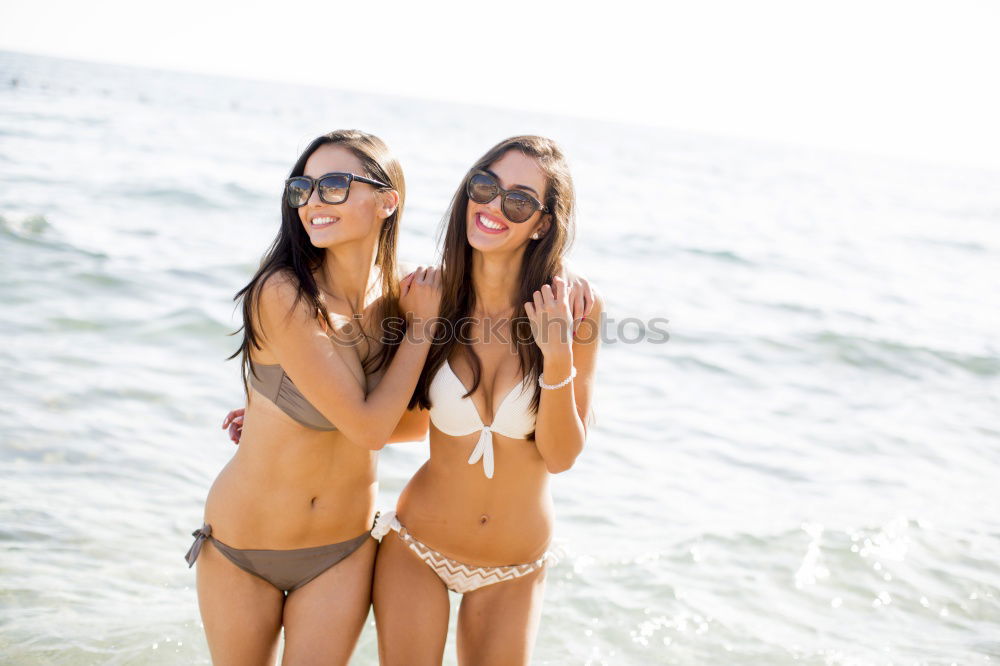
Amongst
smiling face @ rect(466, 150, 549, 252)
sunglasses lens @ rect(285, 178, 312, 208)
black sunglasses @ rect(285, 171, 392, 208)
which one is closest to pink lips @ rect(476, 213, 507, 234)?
smiling face @ rect(466, 150, 549, 252)

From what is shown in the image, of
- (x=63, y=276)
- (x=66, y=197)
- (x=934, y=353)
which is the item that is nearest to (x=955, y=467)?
(x=934, y=353)

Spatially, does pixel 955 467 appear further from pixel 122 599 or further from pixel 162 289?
pixel 162 289

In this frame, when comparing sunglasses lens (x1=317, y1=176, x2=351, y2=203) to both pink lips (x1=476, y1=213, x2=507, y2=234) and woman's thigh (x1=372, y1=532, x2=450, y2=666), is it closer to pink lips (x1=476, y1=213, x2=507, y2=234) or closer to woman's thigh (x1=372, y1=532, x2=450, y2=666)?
pink lips (x1=476, y1=213, x2=507, y2=234)

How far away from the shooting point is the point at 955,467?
28.6 feet

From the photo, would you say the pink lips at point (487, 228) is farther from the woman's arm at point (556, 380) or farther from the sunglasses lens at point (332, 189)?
the sunglasses lens at point (332, 189)

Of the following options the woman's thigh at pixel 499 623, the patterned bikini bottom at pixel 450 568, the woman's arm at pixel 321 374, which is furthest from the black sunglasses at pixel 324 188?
the woman's thigh at pixel 499 623

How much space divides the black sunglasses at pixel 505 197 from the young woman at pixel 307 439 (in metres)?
0.40

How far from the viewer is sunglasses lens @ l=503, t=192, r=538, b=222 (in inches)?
139

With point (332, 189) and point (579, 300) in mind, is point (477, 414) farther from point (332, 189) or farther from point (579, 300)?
point (332, 189)

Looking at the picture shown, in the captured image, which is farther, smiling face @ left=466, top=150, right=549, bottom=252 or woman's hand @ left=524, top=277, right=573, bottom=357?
smiling face @ left=466, top=150, right=549, bottom=252

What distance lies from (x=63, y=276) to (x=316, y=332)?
31.7ft

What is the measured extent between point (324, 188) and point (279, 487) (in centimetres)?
119

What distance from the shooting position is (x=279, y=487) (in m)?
3.30

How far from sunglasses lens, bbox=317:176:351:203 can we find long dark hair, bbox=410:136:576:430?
0.50m
